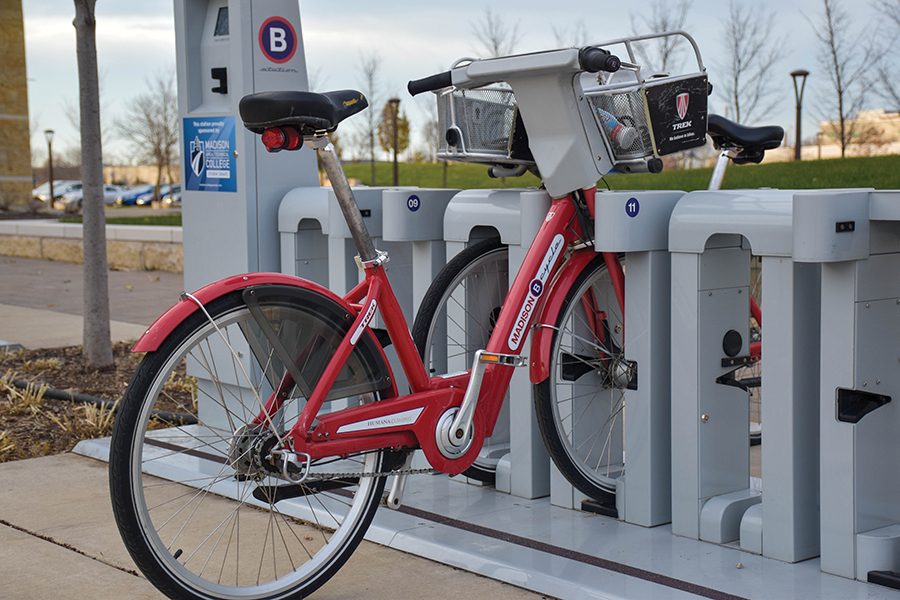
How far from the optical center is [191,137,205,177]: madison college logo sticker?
5162 mm

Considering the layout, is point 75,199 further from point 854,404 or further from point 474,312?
point 854,404

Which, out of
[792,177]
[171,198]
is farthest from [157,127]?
[792,177]

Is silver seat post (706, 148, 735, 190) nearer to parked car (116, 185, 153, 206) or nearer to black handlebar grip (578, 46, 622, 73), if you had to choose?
black handlebar grip (578, 46, 622, 73)

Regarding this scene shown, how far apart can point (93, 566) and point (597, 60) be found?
2136 millimetres

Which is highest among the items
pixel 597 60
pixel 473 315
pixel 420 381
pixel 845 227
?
pixel 597 60

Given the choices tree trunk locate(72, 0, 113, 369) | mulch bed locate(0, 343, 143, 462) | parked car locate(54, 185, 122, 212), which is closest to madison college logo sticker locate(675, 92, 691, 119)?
mulch bed locate(0, 343, 143, 462)

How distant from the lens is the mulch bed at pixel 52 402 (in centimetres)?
530

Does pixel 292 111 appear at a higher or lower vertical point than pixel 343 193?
higher

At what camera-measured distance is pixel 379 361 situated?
11.2 ft

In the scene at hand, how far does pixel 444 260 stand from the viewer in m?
4.46

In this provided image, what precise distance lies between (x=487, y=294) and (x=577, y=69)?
1.06 metres

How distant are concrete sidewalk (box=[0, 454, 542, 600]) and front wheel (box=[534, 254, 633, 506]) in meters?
0.62

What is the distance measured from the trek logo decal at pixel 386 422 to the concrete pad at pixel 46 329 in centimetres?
528

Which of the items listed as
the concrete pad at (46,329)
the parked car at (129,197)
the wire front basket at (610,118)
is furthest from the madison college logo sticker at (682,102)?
the parked car at (129,197)
